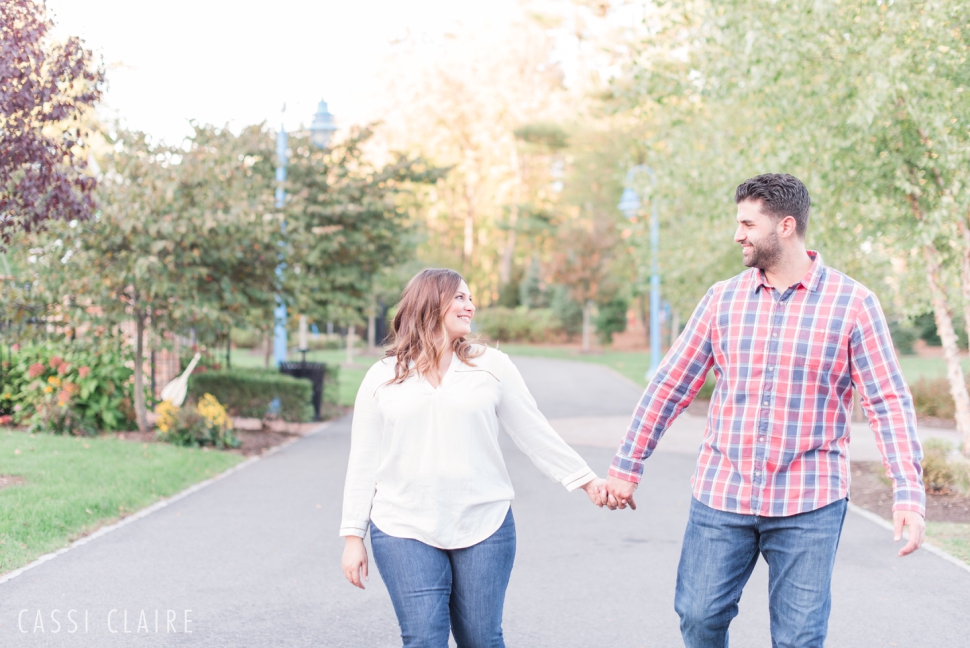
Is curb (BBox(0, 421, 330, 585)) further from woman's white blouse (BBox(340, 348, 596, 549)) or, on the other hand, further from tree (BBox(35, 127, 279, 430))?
woman's white blouse (BBox(340, 348, 596, 549))

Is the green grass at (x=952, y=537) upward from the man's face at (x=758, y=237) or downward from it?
downward

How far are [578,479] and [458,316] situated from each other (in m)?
0.73

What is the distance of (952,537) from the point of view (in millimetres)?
7434

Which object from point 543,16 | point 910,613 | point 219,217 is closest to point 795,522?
point 910,613

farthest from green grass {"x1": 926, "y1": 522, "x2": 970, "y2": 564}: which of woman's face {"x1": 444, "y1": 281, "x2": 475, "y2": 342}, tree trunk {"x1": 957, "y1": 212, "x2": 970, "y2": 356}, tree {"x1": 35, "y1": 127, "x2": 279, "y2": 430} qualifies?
tree {"x1": 35, "y1": 127, "x2": 279, "y2": 430}

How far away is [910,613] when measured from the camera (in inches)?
214

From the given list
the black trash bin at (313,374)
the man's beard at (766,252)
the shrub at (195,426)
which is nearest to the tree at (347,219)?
the black trash bin at (313,374)

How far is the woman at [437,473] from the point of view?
3178mm

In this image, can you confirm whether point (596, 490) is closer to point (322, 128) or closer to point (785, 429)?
point (785, 429)

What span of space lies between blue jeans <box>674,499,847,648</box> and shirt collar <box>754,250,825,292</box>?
0.73m

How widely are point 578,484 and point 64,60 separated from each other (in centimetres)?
647

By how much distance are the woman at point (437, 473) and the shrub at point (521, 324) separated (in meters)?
42.4

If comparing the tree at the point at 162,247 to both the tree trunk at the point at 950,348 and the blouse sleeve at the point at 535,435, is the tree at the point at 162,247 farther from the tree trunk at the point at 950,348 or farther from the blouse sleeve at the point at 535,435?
the blouse sleeve at the point at 535,435

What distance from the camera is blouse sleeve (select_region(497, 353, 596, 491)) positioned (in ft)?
11.3
